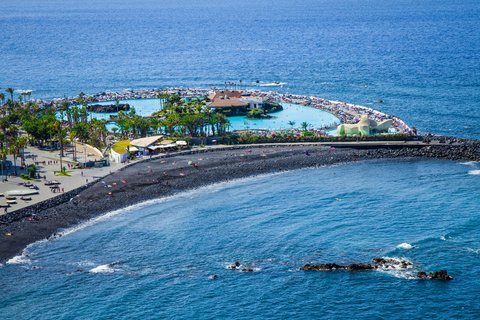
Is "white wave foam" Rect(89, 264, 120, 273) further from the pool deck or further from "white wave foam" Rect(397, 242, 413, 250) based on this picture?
"white wave foam" Rect(397, 242, 413, 250)

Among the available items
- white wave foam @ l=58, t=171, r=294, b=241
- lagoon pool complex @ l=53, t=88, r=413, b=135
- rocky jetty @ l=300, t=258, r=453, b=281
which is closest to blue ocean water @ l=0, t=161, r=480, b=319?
white wave foam @ l=58, t=171, r=294, b=241

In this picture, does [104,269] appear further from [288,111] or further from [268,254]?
[288,111]

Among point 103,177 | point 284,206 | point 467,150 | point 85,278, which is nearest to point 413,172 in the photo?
point 467,150

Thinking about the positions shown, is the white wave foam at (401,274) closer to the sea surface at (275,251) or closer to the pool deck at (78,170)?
the sea surface at (275,251)

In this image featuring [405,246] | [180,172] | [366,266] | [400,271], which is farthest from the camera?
[180,172]

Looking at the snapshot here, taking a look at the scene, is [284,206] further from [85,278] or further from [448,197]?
[85,278]

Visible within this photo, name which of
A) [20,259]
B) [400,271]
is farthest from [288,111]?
[20,259]

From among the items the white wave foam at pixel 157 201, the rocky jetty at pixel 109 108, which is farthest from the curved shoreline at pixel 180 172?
the rocky jetty at pixel 109 108
